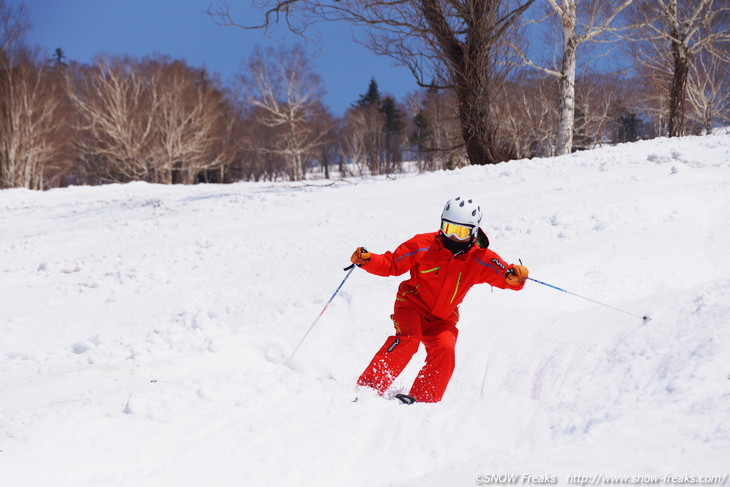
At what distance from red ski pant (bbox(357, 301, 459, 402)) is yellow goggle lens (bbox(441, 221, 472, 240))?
2.23 feet

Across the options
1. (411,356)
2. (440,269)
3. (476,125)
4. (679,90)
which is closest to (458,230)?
(440,269)

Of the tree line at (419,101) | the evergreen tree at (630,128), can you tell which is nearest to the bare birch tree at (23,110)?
the tree line at (419,101)

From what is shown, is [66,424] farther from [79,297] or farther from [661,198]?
[661,198]

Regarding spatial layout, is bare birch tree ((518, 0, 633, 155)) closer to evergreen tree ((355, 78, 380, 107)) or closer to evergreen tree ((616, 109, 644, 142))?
evergreen tree ((616, 109, 644, 142))

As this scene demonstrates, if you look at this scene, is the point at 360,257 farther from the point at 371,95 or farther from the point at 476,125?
the point at 371,95

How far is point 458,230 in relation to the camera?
350cm

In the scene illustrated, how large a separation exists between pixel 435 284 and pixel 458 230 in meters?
0.46

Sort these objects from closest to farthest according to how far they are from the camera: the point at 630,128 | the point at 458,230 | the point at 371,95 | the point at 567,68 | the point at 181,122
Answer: the point at 458,230 → the point at 567,68 → the point at 181,122 → the point at 630,128 → the point at 371,95

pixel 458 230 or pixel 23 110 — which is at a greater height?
pixel 23 110

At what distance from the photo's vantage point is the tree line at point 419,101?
1153cm

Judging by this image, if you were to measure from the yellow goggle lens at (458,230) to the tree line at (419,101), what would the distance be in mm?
8797

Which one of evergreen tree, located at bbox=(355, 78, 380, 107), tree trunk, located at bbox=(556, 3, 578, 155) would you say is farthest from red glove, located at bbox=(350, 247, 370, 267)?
evergreen tree, located at bbox=(355, 78, 380, 107)

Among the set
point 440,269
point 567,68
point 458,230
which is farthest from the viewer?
point 567,68

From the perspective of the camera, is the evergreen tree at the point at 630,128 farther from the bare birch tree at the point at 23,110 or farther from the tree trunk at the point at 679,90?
the bare birch tree at the point at 23,110
